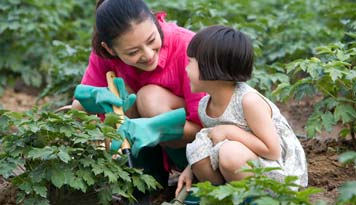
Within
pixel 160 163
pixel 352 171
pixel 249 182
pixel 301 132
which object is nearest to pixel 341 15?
pixel 301 132

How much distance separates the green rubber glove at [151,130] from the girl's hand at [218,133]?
11.2 inches

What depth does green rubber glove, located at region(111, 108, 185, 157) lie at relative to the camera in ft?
10.8

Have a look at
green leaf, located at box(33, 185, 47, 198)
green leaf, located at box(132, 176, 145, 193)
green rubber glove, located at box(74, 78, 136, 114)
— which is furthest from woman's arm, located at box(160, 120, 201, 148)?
green leaf, located at box(33, 185, 47, 198)

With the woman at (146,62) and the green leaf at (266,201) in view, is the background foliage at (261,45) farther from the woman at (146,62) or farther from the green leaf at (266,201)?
the green leaf at (266,201)

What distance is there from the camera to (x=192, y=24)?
4938 mm

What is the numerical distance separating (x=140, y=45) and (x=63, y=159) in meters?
0.69

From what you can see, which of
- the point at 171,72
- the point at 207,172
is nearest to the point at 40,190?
the point at 207,172

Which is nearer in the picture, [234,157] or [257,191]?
[257,191]

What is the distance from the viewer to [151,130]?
10.9 feet

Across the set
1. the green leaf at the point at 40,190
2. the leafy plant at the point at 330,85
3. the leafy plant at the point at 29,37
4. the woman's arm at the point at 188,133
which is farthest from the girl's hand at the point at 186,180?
the leafy plant at the point at 29,37

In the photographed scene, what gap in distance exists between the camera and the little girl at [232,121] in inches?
118

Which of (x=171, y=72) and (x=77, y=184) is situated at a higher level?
(x=171, y=72)

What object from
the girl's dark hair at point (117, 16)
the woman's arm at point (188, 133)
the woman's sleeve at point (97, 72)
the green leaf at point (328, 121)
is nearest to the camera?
the girl's dark hair at point (117, 16)

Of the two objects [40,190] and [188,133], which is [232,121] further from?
[40,190]
